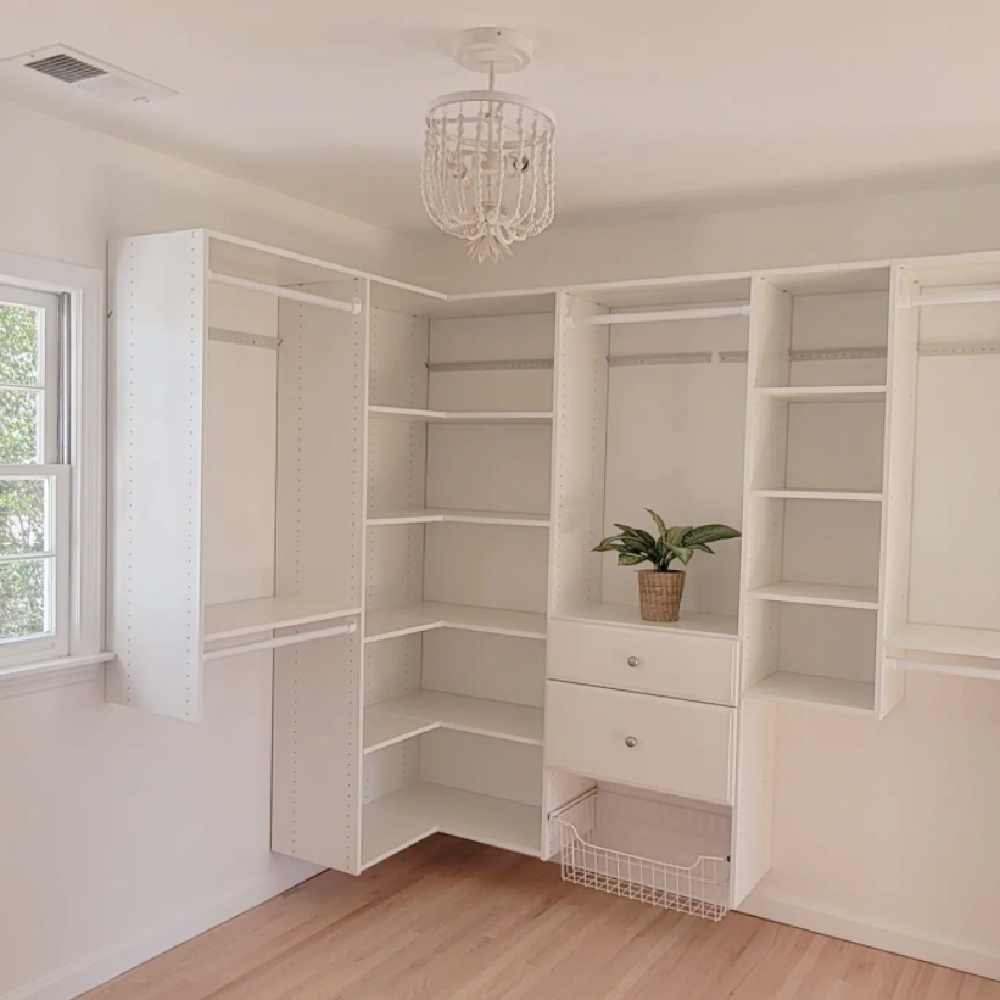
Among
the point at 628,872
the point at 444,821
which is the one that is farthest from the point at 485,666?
the point at 628,872

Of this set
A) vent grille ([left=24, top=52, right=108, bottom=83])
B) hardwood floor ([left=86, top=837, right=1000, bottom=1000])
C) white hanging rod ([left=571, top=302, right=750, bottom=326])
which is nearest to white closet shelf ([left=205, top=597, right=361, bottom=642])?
hardwood floor ([left=86, top=837, right=1000, bottom=1000])

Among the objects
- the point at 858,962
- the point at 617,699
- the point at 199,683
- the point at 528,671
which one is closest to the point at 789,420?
the point at 617,699

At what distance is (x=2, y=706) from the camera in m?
2.80

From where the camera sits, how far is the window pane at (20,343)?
283cm

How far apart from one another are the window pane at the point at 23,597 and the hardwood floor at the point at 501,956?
111 centimetres

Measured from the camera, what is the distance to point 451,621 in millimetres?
3846

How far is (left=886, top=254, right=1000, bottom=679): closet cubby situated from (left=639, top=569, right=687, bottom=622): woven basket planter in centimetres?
68

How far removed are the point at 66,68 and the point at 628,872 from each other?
10.1ft

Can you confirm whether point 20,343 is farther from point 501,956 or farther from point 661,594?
point 501,956

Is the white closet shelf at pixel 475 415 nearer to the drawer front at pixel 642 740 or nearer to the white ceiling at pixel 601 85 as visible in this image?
the white ceiling at pixel 601 85

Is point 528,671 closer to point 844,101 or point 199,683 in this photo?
point 199,683

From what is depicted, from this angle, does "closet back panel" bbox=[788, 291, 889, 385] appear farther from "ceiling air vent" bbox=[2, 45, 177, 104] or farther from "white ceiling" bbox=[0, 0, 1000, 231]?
"ceiling air vent" bbox=[2, 45, 177, 104]

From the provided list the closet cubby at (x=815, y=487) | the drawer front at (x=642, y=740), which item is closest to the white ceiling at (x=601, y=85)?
the closet cubby at (x=815, y=487)

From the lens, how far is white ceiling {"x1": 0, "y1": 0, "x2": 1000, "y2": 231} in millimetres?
2076
